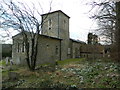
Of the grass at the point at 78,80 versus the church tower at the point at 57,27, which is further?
the church tower at the point at 57,27

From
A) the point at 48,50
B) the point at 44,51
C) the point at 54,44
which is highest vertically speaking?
the point at 54,44

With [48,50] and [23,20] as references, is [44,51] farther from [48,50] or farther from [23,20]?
[23,20]

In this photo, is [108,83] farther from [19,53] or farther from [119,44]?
[19,53]

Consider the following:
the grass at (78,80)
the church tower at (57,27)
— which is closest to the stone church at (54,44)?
the church tower at (57,27)

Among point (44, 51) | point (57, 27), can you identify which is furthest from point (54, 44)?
point (57, 27)

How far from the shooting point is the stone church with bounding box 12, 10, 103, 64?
13.8 meters

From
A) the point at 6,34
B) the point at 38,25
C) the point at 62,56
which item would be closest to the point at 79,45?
the point at 62,56

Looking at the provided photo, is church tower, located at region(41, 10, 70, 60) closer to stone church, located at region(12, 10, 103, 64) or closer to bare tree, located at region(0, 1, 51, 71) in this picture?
stone church, located at region(12, 10, 103, 64)

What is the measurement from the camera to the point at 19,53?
1452cm

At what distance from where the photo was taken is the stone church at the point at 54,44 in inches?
544

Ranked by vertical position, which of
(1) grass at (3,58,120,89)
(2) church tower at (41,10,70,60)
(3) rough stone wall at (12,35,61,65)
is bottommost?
(1) grass at (3,58,120,89)

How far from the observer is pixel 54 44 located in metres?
15.5

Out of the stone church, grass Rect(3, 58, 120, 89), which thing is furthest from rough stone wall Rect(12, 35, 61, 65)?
grass Rect(3, 58, 120, 89)

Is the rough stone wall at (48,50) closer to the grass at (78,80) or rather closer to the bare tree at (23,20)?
the bare tree at (23,20)
